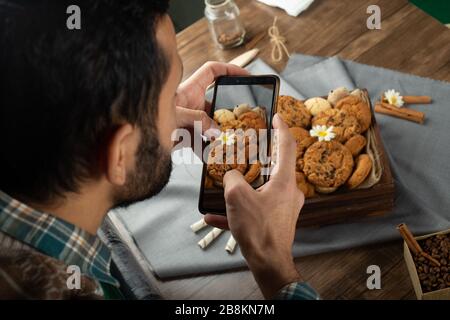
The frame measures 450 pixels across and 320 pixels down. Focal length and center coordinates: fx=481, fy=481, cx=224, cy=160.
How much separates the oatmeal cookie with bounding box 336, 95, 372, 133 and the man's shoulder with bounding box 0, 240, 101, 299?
583 mm

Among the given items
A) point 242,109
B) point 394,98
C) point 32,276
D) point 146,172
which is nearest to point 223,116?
point 242,109

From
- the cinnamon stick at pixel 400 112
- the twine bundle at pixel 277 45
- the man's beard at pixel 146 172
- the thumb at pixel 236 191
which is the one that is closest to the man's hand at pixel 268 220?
the thumb at pixel 236 191

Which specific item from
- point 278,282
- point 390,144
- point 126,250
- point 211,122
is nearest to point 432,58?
point 390,144

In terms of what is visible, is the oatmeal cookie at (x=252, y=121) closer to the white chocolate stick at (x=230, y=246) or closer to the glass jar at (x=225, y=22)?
the white chocolate stick at (x=230, y=246)

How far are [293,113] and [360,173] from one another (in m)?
0.19

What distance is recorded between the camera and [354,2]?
127 centimetres

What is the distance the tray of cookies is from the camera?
0.84 m

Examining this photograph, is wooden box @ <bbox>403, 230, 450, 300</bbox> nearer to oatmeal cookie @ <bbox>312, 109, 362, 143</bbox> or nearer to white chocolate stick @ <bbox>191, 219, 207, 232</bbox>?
oatmeal cookie @ <bbox>312, 109, 362, 143</bbox>

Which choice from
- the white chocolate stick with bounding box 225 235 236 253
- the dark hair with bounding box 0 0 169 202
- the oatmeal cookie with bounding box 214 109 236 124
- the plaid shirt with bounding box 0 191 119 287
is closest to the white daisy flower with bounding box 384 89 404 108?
the oatmeal cookie with bounding box 214 109 236 124

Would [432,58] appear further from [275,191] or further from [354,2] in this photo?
[275,191]

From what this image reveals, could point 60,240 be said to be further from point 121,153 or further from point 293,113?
point 293,113

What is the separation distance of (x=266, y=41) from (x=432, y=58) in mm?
401

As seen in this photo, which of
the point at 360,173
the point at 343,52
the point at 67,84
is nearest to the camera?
the point at 67,84

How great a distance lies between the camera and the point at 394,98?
1037 millimetres
